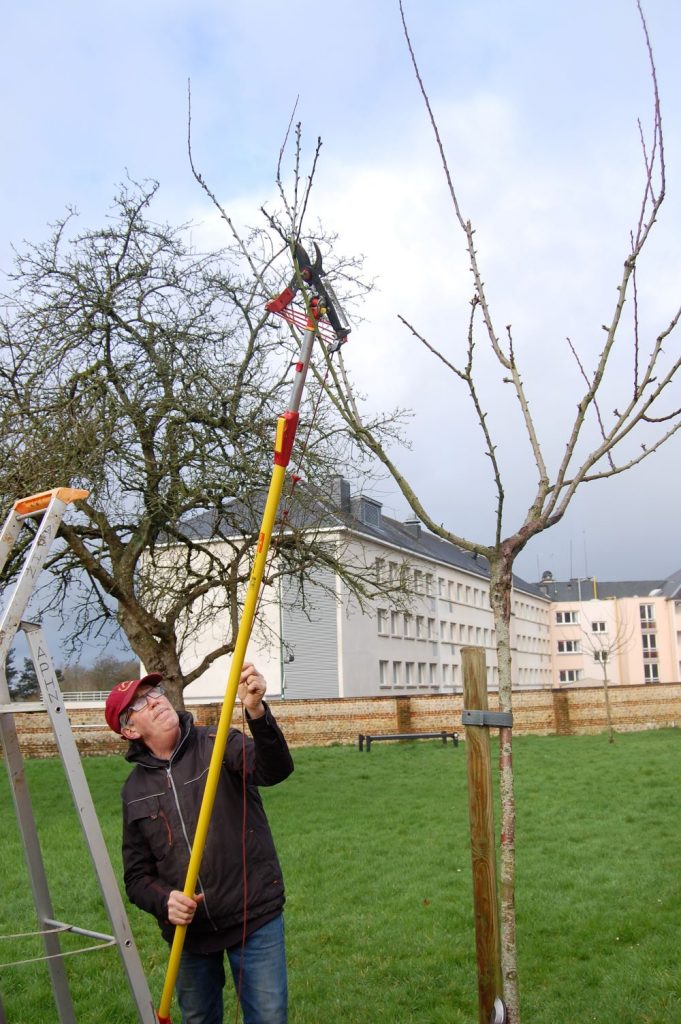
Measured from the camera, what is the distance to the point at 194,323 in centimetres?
1647

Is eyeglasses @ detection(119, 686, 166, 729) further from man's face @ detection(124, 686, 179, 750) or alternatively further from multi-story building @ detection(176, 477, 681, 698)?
multi-story building @ detection(176, 477, 681, 698)

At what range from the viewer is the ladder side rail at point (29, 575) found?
11.7 ft

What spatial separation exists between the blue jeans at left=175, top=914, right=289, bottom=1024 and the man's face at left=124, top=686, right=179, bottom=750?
819 mm

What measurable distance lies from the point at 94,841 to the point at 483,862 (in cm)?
157

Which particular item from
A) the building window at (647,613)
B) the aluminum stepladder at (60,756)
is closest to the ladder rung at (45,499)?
the aluminum stepladder at (60,756)

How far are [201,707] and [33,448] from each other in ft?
Answer: 64.8

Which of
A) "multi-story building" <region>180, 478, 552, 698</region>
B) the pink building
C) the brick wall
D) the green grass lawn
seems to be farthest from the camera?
the pink building

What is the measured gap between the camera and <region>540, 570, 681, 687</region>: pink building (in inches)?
3708

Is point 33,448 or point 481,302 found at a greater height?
point 33,448

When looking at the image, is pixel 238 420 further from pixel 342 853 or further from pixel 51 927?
pixel 51 927

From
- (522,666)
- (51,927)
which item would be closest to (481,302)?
(51,927)

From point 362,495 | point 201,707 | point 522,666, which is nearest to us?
point 362,495

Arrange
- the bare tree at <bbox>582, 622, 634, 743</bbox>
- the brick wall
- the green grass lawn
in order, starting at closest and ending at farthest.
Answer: the green grass lawn, the bare tree at <bbox>582, 622, 634, 743</bbox>, the brick wall

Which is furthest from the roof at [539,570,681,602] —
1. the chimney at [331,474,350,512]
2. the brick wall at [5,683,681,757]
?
the chimney at [331,474,350,512]
